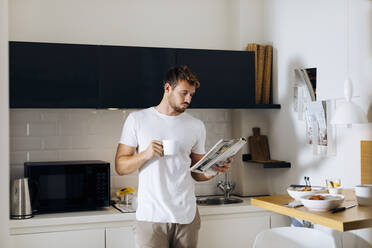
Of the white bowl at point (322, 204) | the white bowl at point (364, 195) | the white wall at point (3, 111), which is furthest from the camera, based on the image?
the white bowl at point (364, 195)

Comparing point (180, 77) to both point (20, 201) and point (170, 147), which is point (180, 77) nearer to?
point (170, 147)

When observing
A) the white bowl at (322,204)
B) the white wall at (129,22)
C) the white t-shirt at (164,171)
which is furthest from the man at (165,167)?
the white wall at (129,22)

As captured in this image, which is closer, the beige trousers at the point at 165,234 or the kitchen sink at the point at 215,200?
the beige trousers at the point at 165,234

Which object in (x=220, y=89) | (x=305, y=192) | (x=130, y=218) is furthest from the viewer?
(x=220, y=89)

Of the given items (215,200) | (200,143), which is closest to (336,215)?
(200,143)

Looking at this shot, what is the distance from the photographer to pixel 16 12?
354 centimetres

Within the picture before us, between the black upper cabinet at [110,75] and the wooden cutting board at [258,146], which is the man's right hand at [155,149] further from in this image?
the wooden cutting board at [258,146]

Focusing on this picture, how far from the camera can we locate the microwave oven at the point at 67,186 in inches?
127

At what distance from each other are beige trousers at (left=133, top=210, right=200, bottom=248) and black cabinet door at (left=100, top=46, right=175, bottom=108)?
1127mm

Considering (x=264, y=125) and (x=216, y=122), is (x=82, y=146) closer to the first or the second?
(x=216, y=122)

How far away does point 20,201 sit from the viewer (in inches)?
122

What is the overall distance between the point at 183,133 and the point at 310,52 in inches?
52.3

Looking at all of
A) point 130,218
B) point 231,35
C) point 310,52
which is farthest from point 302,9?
point 130,218

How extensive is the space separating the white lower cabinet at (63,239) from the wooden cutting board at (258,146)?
141 cm
